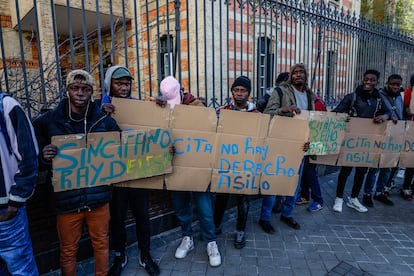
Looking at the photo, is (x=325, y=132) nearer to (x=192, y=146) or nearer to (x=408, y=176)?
(x=192, y=146)

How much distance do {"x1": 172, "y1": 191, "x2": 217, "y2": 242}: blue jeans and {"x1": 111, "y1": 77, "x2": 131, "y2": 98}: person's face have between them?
1.21m

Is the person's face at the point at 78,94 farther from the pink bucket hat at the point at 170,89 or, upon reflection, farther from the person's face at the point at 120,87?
the pink bucket hat at the point at 170,89

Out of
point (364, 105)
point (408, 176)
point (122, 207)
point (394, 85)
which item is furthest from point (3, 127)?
point (408, 176)

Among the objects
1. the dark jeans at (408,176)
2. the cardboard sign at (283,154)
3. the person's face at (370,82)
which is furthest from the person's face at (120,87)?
the dark jeans at (408,176)

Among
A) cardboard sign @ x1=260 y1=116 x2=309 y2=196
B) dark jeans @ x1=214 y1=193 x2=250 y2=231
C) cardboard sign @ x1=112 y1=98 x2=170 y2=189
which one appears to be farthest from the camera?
dark jeans @ x1=214 y1=193 x2=250 y2=231

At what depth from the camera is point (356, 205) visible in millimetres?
4566

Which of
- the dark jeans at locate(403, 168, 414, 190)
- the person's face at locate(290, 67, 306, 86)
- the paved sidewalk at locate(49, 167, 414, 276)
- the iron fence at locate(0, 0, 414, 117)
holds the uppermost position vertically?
the iron fence at locate(0, 0, 414, 117)

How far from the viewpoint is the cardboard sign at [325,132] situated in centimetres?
347

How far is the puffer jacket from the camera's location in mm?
2262

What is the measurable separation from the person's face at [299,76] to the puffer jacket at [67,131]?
2358 millimetres

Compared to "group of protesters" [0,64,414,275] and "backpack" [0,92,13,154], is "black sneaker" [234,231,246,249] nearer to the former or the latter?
"group of protesters" [0,64,414,275]

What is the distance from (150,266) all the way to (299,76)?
280 centimetres

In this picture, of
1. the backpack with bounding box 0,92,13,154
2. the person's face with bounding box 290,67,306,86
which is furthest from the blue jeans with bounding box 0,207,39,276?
the person's face with bounding box 290,67,306,86

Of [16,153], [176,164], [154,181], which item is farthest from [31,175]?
[176,164]
